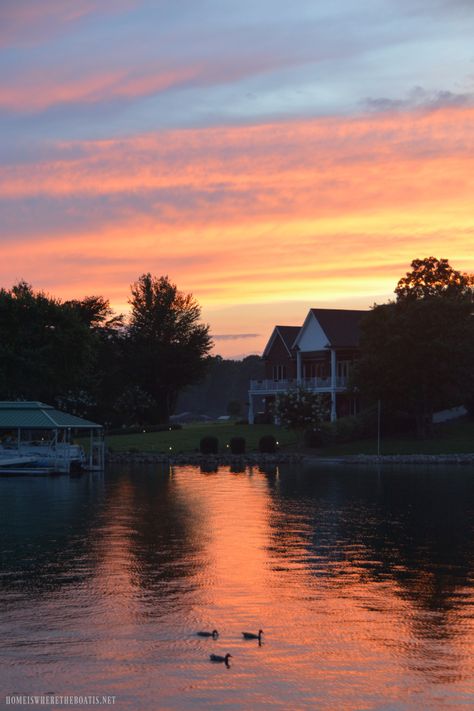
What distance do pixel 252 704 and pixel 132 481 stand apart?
2020 inches

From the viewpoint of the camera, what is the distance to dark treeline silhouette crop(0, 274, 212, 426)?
9544cm

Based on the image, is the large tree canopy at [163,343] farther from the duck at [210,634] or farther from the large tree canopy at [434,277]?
the duck at [210,634]

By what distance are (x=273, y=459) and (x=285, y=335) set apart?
1248 inches

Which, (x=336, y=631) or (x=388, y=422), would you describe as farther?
(x=388, y=422)

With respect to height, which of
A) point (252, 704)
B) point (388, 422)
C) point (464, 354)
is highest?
point (464, 354)

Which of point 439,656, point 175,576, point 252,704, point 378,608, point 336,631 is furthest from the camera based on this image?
point 175,576

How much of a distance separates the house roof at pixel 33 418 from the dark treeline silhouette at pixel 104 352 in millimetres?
16490

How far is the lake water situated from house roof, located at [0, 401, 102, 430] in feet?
78.5

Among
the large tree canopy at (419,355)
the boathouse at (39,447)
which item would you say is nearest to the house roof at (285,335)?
the large tree canopy at (419,355)

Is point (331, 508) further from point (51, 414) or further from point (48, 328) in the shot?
point (48, 328)

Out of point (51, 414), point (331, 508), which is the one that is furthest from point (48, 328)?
point (331, 508)

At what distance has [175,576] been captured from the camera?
1167 inches

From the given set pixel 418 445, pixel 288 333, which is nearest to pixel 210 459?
pixel 418 445

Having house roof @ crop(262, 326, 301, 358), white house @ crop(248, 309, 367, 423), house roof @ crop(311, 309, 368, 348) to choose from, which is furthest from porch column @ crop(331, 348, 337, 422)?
house roof @ crop(262, 326, 301, 358)
